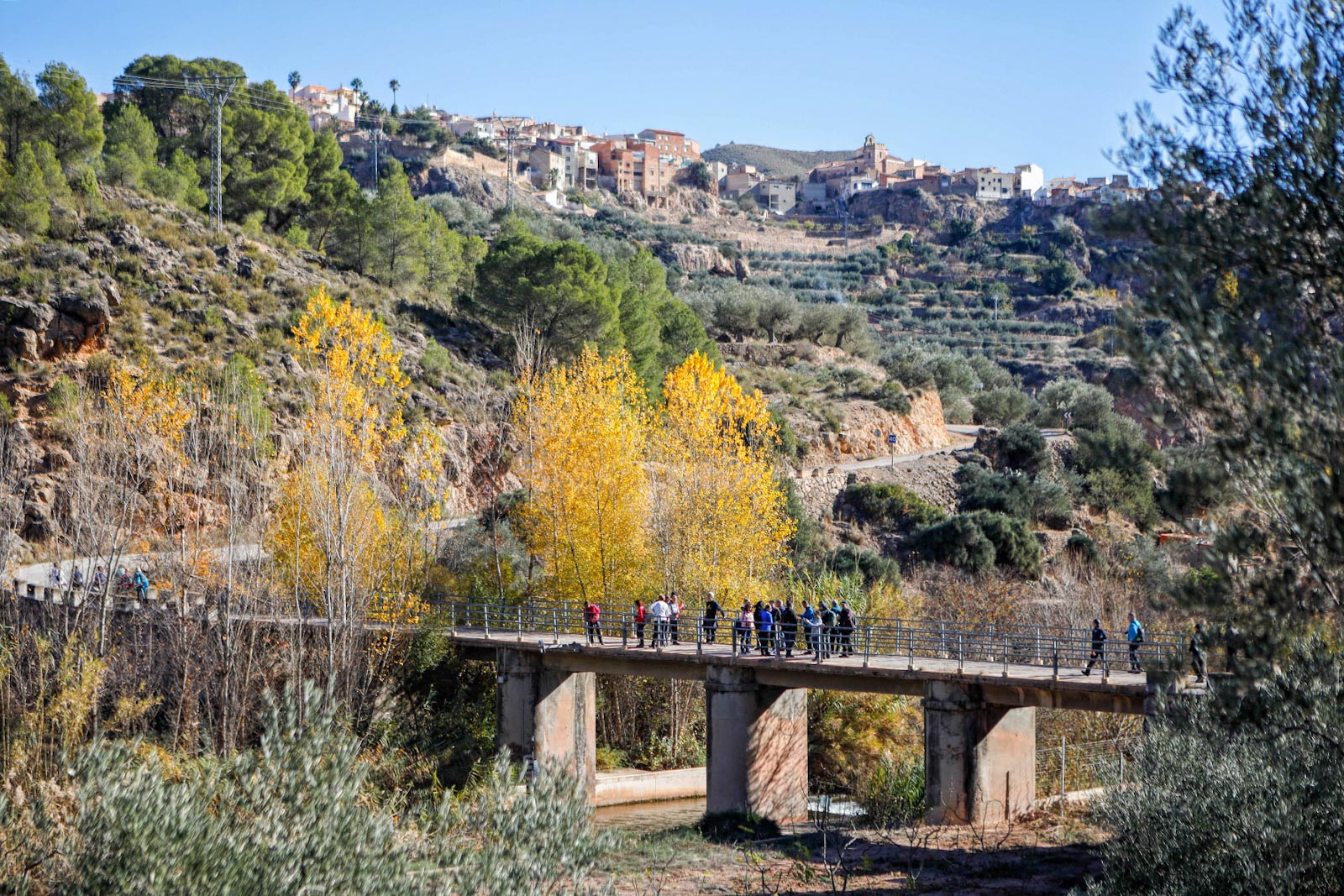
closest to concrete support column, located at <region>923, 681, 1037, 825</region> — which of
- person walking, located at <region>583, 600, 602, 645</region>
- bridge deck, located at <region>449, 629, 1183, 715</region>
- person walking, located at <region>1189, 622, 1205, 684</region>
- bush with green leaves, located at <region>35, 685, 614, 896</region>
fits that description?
bridge deck, located at <region>449, 629, 1183, 715</region>

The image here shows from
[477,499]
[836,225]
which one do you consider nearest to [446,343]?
[477,499]

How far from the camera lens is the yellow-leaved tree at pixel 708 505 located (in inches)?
1275

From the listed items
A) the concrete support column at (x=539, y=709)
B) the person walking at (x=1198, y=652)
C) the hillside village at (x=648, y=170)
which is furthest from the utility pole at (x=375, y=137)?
the person walking at (x=1198, y=652)

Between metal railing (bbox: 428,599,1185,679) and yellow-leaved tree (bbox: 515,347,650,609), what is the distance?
0.98 meters

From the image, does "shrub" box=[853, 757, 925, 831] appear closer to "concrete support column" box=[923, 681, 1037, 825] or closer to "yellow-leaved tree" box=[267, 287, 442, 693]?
"concrete support column" box=[923, 681, 1037, 825]

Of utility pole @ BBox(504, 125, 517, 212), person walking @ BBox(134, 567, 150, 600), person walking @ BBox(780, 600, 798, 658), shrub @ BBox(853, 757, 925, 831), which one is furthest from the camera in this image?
utility pole @ BBox(504, 125, 517, 212)

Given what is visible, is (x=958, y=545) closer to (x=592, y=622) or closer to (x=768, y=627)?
(x=592, y=622)

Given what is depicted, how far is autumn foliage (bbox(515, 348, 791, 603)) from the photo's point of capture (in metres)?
32.1

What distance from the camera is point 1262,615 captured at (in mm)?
9953

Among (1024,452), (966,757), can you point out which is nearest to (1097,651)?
(966,757)

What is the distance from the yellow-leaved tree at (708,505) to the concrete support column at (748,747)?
668cm

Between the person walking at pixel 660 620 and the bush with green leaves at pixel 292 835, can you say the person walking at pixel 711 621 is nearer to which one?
the person walking at pixel 660 620

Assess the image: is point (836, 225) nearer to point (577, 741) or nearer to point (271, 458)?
point (271, 458)

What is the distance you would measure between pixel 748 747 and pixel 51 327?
30862 millimetres
